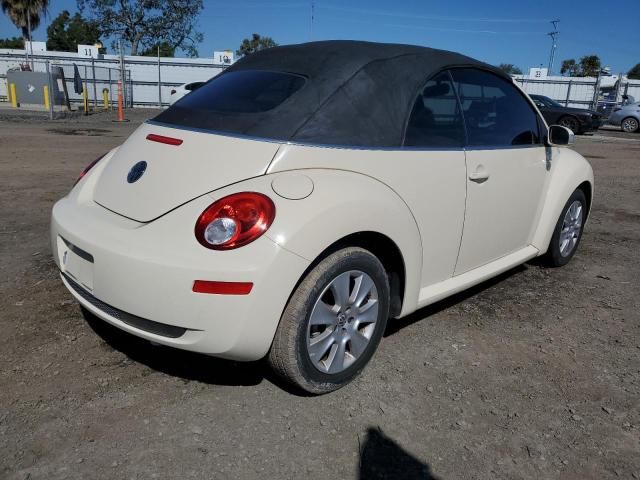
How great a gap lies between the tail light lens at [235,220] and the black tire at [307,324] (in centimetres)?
34

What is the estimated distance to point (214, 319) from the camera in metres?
2.27

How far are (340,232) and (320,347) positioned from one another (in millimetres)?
563

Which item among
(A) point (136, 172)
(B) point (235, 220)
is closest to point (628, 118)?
(A) point (136, 172)

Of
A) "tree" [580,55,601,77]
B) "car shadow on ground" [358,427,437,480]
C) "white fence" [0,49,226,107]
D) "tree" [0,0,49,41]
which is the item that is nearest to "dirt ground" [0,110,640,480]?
"car shadow on ground" [358,427,437,480]

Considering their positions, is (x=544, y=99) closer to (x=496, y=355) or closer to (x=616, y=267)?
(x=616, y=267)

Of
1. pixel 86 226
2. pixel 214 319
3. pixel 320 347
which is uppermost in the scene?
pixel 86 226

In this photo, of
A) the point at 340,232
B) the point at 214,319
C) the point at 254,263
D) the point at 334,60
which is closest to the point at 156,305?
the point at 214,319

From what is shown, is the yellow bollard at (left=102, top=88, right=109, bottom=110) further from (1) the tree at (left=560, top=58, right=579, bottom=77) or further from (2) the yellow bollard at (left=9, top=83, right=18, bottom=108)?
(1) the tree at (left=560, top=58, right=579, bottom=77)

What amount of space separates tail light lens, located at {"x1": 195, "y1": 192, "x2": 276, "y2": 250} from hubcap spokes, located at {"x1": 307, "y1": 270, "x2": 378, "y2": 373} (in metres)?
0.45

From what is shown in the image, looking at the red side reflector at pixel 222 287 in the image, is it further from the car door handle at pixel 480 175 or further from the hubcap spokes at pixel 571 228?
the hubcap spokes at pixel 571 228

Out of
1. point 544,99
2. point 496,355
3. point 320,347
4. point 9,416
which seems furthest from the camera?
point 544,99

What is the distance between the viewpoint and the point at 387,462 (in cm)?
229

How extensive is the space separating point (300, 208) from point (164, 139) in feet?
3.06

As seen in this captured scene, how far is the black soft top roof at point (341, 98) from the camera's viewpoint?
2674 millimetres
